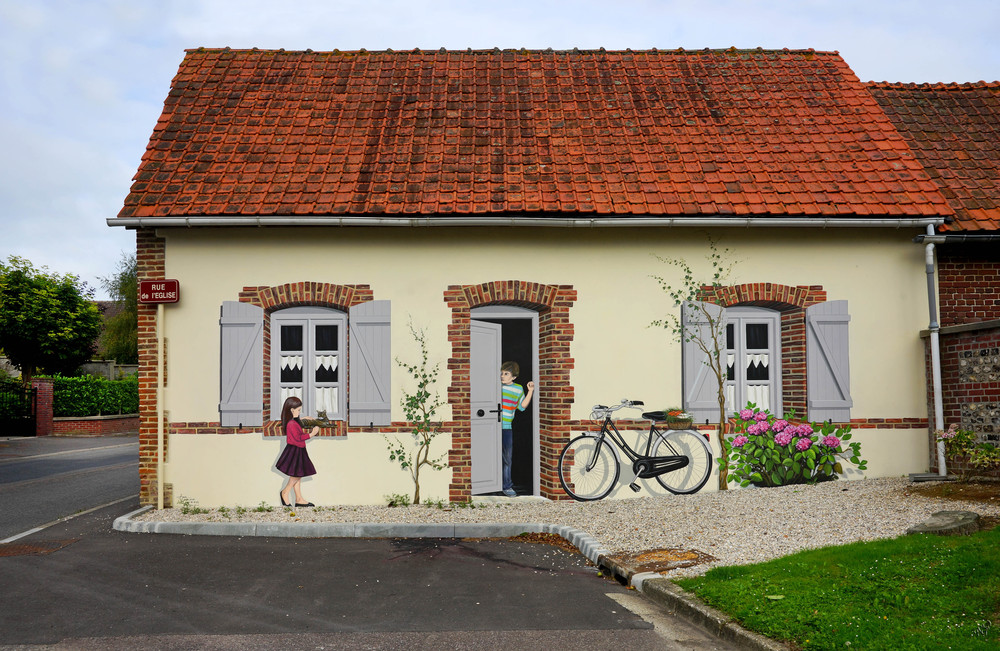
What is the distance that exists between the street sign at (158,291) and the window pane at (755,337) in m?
7.37

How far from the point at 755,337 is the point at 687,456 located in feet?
6.15

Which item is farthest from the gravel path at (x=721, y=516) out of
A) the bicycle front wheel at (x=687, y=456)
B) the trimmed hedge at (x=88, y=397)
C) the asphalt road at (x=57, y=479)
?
the trimmed hedge at (x=88, y=397)

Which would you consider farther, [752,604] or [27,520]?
[27,520]

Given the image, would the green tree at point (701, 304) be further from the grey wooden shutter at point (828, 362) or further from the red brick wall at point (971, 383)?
the red brick wall at point (971, 383)

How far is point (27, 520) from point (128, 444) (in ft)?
46.5

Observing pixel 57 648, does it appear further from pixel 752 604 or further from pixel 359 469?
pixel 359 469

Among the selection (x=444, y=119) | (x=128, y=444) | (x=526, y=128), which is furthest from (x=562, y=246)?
(x=128, y=444)

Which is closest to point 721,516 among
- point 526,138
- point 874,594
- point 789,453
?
point 789,453

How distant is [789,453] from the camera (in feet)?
32.7

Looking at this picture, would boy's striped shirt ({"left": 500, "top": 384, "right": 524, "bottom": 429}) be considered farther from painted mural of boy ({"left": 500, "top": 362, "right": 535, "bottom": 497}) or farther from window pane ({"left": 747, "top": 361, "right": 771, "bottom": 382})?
window pane ({"left": 747, "top": 361, "right": 771, "bottom": 382})

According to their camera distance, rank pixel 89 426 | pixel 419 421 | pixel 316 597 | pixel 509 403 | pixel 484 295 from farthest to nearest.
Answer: pixel 89 426 → pixel 509 403 → pixel 484 295 → pixel 419 421 → pixel 316 597

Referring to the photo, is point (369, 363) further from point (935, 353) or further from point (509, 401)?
point (935, 353)

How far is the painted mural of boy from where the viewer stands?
1041cm

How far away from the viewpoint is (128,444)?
22.9 meters
